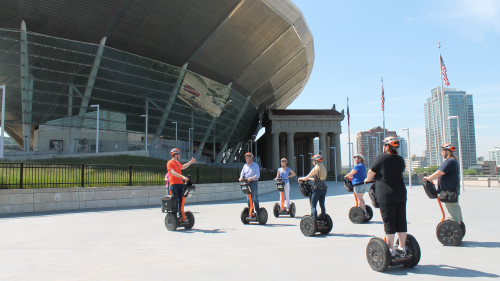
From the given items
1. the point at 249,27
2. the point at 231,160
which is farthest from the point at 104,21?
the point at 231,160

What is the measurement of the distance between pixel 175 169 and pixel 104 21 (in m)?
30.5

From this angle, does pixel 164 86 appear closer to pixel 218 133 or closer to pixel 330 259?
pixel 218 133

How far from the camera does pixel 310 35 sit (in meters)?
48.7

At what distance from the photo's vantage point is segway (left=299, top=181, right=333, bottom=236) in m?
8.25

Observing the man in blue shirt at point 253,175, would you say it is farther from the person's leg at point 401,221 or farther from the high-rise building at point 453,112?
the high-rise building at point 453,112

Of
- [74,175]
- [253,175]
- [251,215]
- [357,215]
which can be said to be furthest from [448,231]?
[74,175]

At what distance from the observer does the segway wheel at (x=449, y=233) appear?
23.0ft

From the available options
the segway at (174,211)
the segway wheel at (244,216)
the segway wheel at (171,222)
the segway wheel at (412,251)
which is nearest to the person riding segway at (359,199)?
the segway wheel at (244,216)

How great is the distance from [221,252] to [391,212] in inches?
120

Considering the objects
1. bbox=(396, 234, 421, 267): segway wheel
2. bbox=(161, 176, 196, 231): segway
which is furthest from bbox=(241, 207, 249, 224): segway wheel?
bbox=(396, 234, 421, 267): segway wheel

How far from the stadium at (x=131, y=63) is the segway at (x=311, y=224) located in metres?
29.6

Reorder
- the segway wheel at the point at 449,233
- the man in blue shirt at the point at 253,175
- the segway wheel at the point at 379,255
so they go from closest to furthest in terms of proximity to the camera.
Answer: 1. the segway wheel at the point at 379,255
2. the segway wheel at the point at 449,233
3. the man in blue shirt at the point at 253,175

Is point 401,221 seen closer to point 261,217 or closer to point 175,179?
point 261,217

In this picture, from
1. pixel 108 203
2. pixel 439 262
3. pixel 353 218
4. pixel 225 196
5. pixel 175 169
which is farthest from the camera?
pixel 225 196
